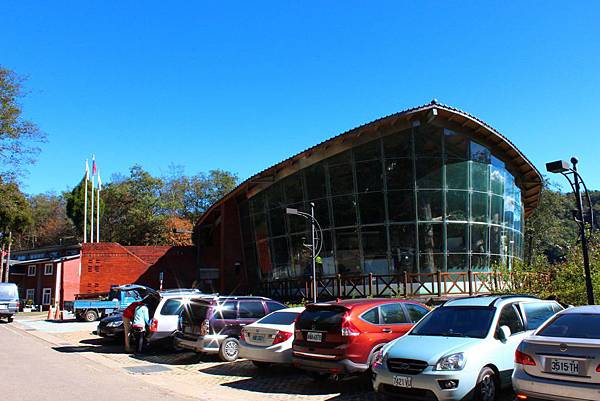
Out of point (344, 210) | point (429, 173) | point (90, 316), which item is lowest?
point (90, 316)

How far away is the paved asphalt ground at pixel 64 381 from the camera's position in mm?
8578

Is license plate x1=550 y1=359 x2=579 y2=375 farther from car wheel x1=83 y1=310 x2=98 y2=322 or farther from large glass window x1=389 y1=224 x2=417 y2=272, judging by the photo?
car wheel x1=83 y1=310 x2=98 y2=322

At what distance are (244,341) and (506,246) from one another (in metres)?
21.9

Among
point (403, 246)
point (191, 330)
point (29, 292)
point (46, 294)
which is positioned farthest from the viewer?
point (29, 292)

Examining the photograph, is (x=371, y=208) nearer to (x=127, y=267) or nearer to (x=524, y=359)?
(x=524, y=359)

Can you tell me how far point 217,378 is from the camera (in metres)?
11.0

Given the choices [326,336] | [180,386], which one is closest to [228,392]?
[180,386]

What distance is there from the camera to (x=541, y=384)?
6.18 metres

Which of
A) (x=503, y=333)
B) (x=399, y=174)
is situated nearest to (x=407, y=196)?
(x=399, y=174)

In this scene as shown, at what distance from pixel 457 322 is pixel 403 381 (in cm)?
161

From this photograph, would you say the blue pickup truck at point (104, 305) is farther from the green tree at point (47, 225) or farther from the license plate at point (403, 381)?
the green tree at point (47, 225)

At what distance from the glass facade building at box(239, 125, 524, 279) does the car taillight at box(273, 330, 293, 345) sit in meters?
15.2

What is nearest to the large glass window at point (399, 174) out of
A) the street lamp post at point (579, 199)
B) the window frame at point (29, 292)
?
the street lamp post at point (579, 199)

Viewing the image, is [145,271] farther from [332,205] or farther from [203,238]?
[332,205]
